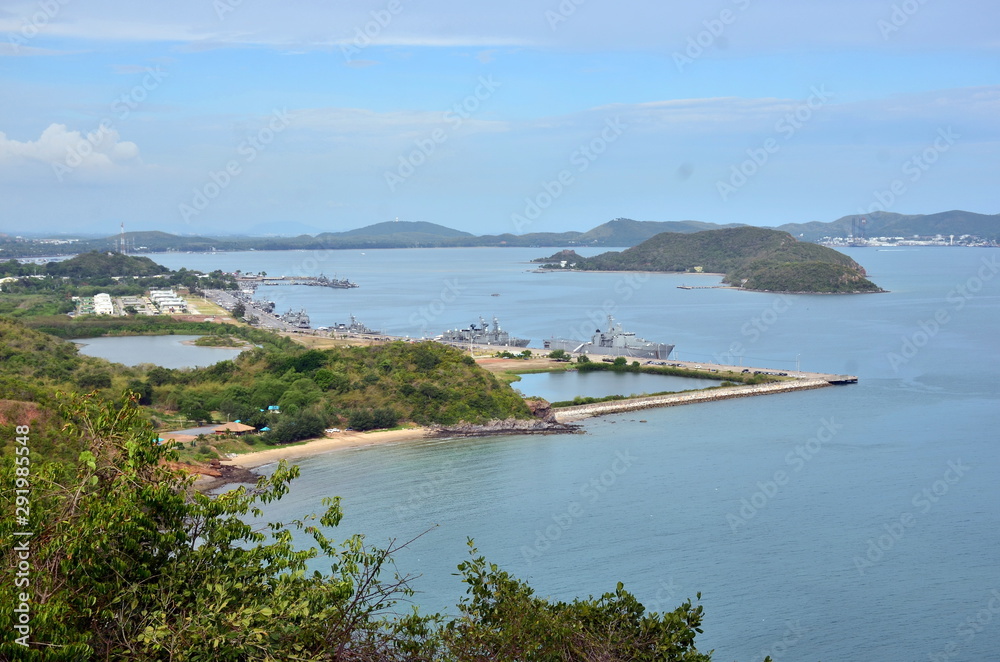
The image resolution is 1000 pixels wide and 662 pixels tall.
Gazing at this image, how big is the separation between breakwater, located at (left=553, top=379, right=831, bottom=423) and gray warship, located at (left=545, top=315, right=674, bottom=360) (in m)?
6.66

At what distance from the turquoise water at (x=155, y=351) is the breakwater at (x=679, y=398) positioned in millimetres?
13792

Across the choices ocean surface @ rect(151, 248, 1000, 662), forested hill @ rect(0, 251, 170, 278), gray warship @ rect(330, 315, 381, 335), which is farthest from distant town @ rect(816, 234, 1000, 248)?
ocean surface @ rect(151, 248, 1000, 662)

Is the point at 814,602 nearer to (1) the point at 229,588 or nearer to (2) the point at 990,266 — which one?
(1) the point at 229,588

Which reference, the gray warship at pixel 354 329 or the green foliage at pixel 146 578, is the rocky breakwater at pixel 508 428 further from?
the gray warship at pixel 354 329

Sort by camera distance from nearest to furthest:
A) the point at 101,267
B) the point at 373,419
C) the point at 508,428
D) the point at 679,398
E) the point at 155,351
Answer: the point at 373,419
the point at 508,428
the point at 679,398
the point at 155,351
the point at 101,267

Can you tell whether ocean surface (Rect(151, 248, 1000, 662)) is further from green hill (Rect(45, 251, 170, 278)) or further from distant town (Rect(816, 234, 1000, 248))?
distant town (Rect(816, 234, 1000, 248))

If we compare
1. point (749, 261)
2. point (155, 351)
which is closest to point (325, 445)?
point (155, 351)

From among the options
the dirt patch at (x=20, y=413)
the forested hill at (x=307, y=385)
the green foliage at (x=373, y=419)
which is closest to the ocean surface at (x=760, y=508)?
the green foliage at (x=373, y=419)

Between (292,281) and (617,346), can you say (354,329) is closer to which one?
(617,346)

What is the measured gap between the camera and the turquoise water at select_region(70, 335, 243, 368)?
3281 centimetres

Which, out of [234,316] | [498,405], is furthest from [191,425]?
[234,316]

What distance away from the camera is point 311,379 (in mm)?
24641

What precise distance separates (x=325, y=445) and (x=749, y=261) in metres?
69.7

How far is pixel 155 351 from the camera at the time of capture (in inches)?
1417
